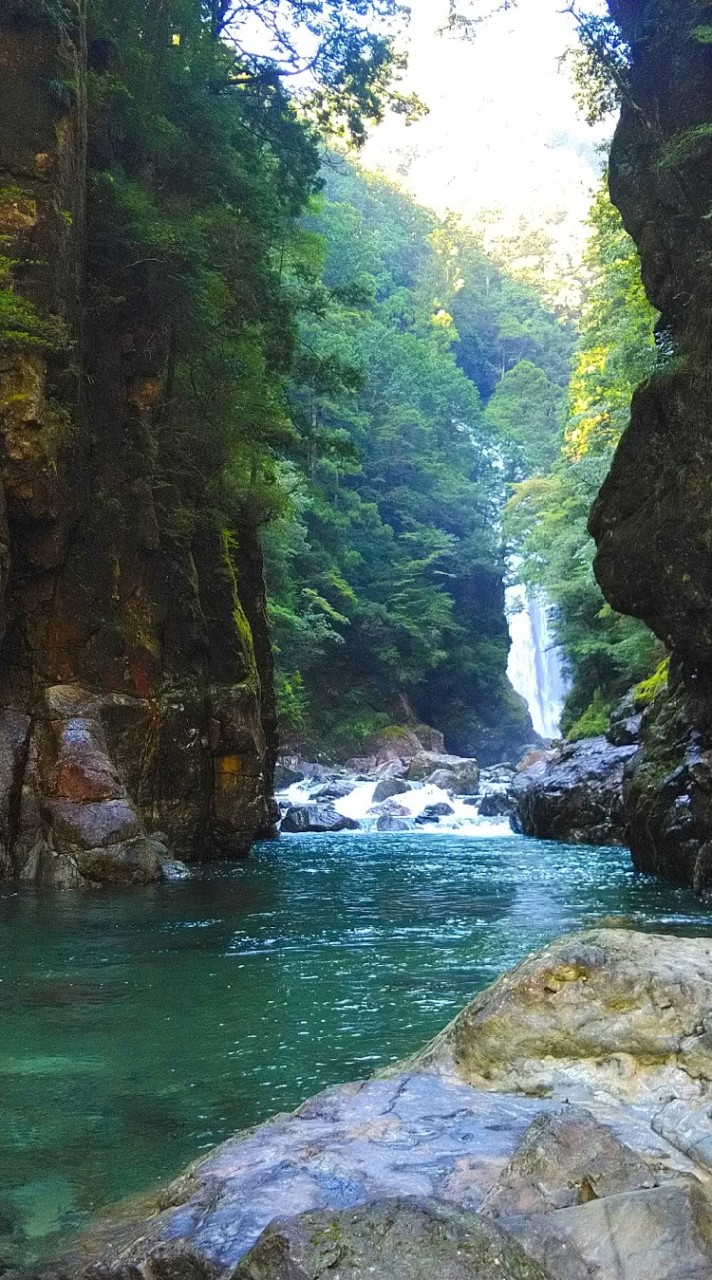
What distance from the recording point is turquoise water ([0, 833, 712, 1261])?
406cm

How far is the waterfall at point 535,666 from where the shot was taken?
47.0m

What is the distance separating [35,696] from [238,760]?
3.84 metres

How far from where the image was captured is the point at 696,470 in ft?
36.9

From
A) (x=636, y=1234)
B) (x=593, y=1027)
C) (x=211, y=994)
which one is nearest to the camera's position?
(x=636, y=1234)

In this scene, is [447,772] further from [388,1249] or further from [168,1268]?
[388,1249]

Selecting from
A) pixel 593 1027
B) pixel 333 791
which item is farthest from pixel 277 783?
pixel 593 1027

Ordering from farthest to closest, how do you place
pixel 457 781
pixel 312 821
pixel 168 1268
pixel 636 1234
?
pixel 457 781
pixel 312 821
pixel 168 1268
pixel 636 1234

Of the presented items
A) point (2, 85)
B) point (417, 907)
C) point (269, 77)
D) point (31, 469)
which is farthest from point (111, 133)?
point (417, 907)

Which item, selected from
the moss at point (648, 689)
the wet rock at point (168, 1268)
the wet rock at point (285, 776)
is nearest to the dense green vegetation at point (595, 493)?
the moss at point (648, 689)

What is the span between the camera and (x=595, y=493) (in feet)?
87.8

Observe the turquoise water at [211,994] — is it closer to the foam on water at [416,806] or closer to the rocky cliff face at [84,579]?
the rocky cliff face at [84,579]

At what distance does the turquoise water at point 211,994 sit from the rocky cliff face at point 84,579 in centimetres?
176

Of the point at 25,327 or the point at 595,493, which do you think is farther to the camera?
the point at 595,493

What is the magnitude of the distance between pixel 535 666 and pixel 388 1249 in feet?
158
